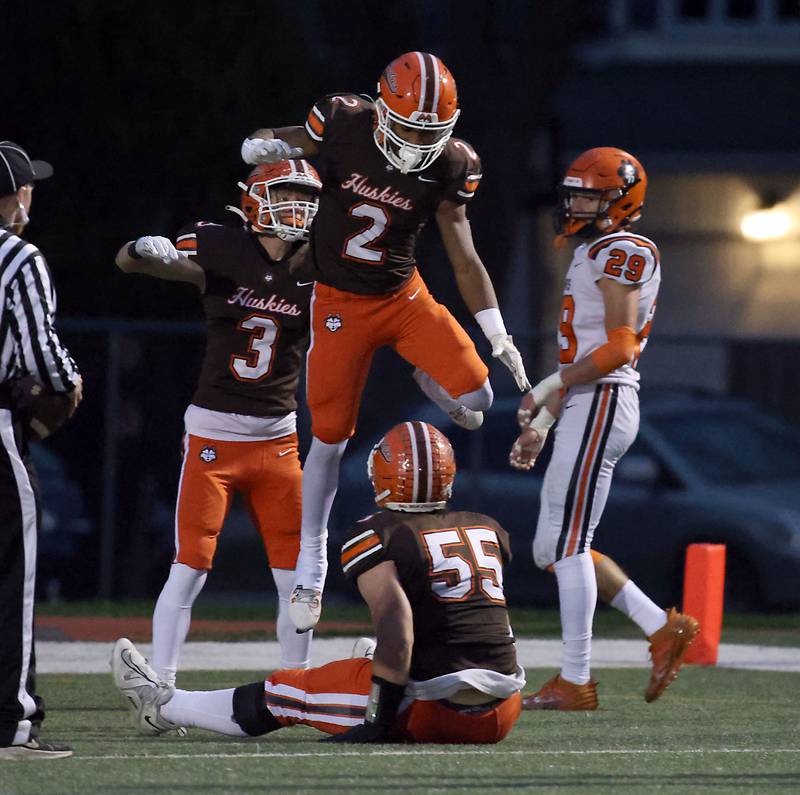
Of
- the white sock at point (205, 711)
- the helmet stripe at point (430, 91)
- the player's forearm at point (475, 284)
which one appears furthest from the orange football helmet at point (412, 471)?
the helmet stripe at point (430, 91)

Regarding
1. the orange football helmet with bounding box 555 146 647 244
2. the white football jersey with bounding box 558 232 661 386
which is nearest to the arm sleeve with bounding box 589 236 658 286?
the white football jersey with bounding box 558 232 661 386

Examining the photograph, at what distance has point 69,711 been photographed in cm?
812

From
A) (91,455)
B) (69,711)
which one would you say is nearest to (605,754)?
(69,711)

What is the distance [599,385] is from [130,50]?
28.5 feet

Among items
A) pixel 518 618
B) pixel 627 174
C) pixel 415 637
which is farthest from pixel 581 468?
pixel 518 618

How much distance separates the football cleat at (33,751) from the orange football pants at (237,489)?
4.68ft

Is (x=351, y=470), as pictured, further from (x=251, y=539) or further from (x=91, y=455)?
(x=91, y=455)

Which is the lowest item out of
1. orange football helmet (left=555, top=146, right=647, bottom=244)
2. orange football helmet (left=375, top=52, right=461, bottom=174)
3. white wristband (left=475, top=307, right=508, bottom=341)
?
white wristband (left=475, top=307, right=508, bottom=341)

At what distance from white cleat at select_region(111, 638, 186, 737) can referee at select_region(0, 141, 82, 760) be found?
79cm

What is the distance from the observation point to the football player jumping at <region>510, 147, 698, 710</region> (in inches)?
326

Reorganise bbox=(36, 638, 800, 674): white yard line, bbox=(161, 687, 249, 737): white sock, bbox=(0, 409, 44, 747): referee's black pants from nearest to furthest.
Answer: bbox=(0, 409, 44, 747): referee's black pants → bbox=(161, 687, 249, 737): white sock → bbox=(36, 638, 800, 674): white yard line

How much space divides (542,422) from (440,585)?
1677 mm

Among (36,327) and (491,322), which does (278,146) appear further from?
(36,327)

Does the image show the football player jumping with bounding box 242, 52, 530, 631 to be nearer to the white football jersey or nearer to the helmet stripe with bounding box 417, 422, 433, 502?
the white football jersey
